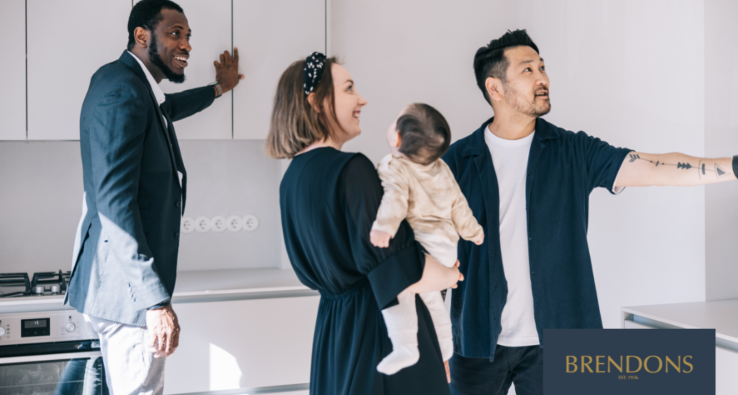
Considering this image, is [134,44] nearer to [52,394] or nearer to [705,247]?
[52,394]

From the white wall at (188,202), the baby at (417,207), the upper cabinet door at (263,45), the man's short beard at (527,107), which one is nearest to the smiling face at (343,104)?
the baby at (417,207)

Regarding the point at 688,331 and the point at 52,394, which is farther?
the point at 52,394

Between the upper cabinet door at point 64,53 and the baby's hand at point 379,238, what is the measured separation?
189 centimetres

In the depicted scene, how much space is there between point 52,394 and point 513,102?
212cm

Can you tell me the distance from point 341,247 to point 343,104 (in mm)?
345

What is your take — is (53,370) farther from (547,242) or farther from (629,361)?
(629,361)

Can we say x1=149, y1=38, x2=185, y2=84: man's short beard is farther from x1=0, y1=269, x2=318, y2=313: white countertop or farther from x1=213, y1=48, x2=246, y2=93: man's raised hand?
x1=0, y1=269, x2=318, y2=313: white countertop

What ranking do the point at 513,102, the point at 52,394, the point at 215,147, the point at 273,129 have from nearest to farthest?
the point at 273,129 → the point at 513,102 → the point at 52,394 → the point at 215,147

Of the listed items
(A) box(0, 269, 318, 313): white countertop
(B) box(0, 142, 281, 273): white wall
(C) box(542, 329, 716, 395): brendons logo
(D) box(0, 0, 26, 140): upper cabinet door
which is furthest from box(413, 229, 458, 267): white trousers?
(D) box(0, 0, 26, 140): upper cabinet door

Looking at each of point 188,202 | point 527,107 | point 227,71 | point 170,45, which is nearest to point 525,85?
point 527,107

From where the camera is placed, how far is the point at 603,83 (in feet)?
8.60

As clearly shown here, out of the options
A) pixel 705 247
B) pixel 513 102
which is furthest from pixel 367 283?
pixel 705 247

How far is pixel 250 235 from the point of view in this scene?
10.2 feet

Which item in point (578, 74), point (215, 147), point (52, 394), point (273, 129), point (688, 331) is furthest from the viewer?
point (215, 147)
